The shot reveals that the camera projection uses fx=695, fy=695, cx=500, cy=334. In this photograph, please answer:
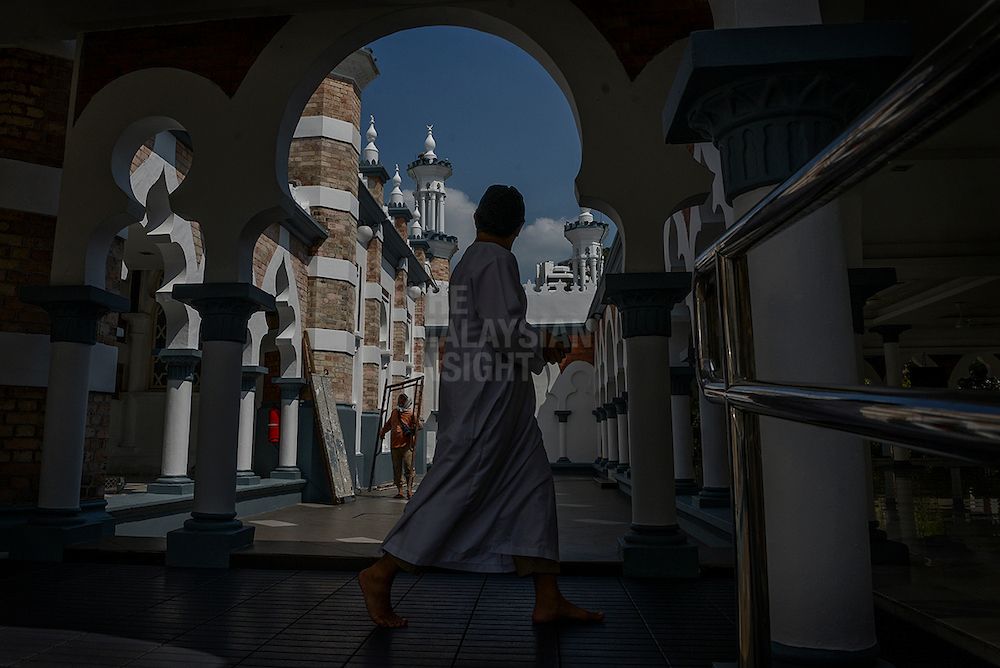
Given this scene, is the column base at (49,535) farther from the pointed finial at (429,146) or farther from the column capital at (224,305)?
the pointed finial at (429,146)

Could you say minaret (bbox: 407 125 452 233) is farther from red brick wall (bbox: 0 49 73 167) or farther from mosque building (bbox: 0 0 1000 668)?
red brick wall (bbox: 0 49 73 167)

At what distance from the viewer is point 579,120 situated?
197 inches

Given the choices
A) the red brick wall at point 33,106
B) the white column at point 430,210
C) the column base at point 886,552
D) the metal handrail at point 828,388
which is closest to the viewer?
the metal handrail at point 828,388

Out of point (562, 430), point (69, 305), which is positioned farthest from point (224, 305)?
point (562, 430)

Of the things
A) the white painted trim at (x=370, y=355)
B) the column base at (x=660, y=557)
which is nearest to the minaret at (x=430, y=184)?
the white painted trim at (x=370, y=355)

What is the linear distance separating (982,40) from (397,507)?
1036cm

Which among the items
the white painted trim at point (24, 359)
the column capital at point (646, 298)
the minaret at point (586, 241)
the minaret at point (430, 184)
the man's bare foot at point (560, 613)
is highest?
the minaret at point (430, 184)

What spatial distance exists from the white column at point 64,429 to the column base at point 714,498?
20.6 feet

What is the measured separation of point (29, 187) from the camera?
6012mm

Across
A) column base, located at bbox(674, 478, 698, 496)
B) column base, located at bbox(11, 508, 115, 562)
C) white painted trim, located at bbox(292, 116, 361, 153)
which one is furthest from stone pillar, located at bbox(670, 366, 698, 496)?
white painted trim, located at bbox(292, 116, 361, 153)

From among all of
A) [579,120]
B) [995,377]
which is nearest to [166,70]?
[579,120]

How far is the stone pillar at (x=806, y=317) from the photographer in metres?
2.24

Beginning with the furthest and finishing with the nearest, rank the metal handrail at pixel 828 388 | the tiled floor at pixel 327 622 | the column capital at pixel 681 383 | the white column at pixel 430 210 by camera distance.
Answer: the white column at pixel 430 210, the column capital at pixel 681 383, the tiled floor at pixel 327 622, the metal handrail at pixel 828 388

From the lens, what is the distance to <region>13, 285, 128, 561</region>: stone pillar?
553 centimetres
